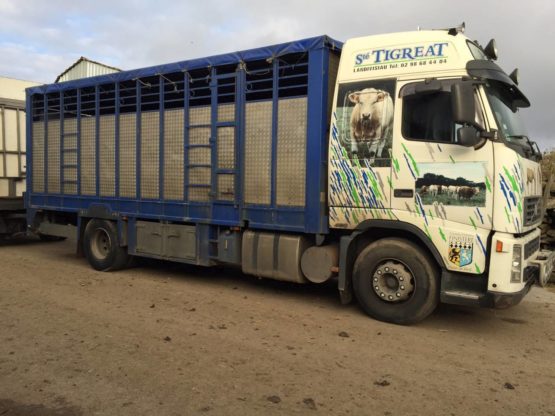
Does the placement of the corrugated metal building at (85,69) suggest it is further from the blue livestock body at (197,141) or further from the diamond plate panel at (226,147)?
the diamond plate panel at (226,147)

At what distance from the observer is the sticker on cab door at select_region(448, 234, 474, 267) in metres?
5.20

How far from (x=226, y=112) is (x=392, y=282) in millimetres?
3303

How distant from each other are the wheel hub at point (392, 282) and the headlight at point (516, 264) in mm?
1055

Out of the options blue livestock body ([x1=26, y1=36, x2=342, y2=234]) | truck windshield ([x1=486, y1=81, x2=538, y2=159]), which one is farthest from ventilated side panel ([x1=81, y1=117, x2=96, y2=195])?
truck windshield ([x1=486, y1=81, x2=538, y2=159])

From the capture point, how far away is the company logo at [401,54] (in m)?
5.43

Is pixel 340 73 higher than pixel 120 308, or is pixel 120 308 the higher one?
pixel 340 73

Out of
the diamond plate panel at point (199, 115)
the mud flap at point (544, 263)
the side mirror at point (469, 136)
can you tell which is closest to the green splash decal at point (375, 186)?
the side mirror at point (469, 136)

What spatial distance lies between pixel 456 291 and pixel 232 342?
246 cm

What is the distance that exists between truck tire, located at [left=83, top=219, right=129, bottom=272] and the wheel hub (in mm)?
4774

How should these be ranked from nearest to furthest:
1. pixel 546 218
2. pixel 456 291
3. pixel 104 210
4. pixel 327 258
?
1. pixel 456 291
2. pixel 327 258
3. pixel 104 210
4. pixel 546 218

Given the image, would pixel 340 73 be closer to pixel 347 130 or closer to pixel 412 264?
pixel 347 130

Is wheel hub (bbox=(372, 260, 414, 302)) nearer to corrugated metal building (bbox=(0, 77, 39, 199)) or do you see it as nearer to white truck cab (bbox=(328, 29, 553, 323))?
white truck cab (bbox=(328, 29, 553, 323))

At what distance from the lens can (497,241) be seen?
16.5 ft

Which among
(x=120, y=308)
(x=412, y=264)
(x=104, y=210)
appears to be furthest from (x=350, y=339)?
(x=104, y=210)
